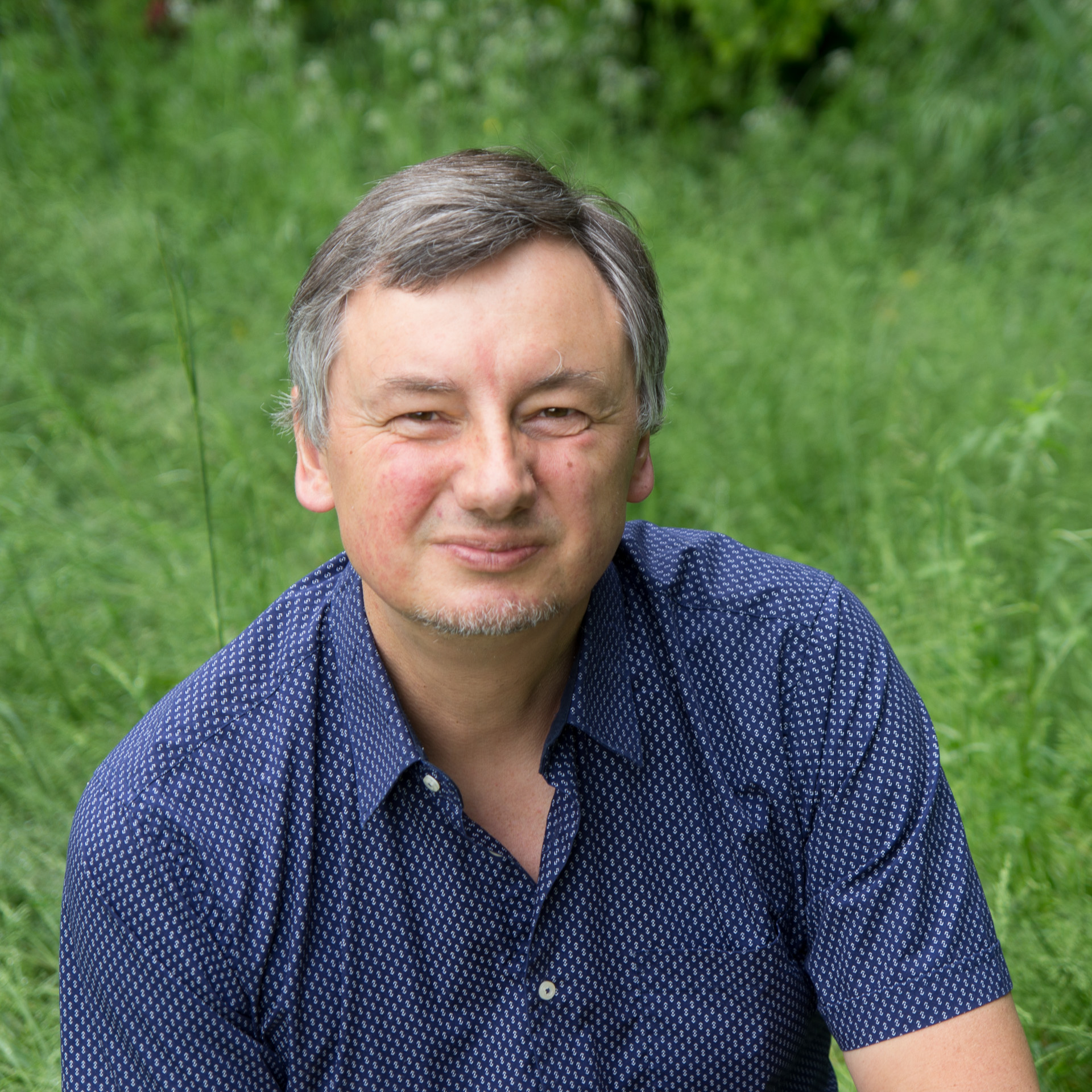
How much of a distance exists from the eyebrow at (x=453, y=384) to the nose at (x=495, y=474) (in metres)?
0.06

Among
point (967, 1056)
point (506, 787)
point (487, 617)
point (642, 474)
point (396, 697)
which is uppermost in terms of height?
point (642, 474)

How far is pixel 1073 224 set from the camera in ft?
14.5

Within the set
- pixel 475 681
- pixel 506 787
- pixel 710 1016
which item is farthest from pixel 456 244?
pixel 710 1016

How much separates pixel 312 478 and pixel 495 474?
364 mm

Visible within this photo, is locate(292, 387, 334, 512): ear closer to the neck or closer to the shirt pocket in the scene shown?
the neck

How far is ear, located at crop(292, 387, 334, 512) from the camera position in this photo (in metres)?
1.55

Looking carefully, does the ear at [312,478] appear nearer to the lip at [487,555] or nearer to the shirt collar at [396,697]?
the shirt collar at [396,697]

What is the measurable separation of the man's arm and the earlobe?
100cm

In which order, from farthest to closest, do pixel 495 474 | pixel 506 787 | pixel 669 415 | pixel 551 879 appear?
pixel 669 415
pixel 506 787
pixel 551 879
pixel 495 474

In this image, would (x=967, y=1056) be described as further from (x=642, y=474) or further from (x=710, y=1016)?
(x=642, y=474)

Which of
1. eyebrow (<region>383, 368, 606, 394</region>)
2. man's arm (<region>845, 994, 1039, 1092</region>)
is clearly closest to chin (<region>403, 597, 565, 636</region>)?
eyebrow (<region>383, 368, 606, 394</region>)

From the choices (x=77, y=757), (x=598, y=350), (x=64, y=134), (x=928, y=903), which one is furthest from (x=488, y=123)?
(x=928, y=903)

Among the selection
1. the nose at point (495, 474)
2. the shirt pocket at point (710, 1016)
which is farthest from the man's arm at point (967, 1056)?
the nose at point (495, 474)

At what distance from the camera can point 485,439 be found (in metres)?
1.33
